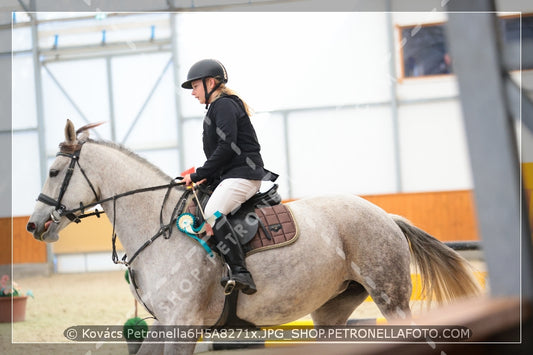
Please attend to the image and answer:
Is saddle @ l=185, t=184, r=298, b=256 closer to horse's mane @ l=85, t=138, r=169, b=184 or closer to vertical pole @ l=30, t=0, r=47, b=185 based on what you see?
horse's mane @ l=85, t=138, r=169, b=184

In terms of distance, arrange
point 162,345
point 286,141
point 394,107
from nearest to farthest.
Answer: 1. point 162,345
2. point 394,107
3. point 286,141

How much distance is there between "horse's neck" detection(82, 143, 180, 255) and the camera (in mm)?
2783

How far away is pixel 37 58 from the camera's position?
9.69 metres

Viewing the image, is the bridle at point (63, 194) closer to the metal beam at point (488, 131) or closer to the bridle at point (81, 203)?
the bridle at point (81, 203)

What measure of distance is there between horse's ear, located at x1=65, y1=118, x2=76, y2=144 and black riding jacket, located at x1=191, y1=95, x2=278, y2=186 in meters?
0.72

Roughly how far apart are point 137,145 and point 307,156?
9.99 feet

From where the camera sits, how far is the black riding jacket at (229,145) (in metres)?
2.74

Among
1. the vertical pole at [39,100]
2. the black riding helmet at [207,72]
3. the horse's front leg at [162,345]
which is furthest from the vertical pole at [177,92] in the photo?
the horse's front leg at [162,345]

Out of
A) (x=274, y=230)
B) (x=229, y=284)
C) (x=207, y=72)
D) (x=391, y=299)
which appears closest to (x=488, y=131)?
(x=229, y=284)

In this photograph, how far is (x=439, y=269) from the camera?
10.4ft

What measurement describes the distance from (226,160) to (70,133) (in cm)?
88

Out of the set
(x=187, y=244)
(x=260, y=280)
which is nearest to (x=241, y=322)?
(x=260, y=280)

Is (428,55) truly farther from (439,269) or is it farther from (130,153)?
(130,153)

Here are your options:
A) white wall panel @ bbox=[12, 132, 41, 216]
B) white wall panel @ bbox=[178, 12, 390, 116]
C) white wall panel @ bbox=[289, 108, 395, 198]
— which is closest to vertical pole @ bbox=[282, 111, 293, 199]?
white wall panel @ bbox=[289, 108, 395, 198]
